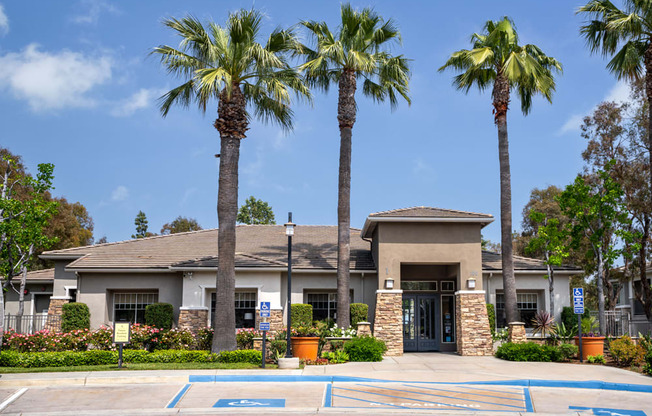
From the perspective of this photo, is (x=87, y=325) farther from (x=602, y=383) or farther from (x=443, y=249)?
(x=602, y=383)

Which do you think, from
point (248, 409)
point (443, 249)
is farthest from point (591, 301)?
point (248, 409)

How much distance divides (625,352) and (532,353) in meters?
2.89

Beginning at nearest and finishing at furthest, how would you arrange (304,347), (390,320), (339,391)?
(339,391), (304,347), (390,320)

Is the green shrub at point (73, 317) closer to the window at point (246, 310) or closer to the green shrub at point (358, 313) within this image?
the window at point (246, 310)

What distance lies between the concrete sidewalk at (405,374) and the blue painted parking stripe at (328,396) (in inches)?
63.8

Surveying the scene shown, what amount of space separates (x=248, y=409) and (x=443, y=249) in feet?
41.7

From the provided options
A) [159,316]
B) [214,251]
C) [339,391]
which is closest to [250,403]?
[339,391]

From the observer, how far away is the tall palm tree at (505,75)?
23250mm

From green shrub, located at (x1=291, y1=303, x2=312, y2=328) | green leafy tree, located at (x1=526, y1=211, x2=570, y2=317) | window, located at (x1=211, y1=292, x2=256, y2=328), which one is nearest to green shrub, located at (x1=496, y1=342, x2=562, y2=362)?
green leafy tree, located at (x1=526, y1=211, x2=570, y2=317)

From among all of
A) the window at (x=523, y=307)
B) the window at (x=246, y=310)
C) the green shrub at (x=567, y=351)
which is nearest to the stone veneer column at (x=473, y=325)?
the green shrub at (x=567, y=351)

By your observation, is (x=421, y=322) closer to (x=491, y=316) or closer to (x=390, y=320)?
(x=390, y=320)

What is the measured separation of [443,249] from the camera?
74.9 feet

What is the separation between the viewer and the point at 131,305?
24531 mm

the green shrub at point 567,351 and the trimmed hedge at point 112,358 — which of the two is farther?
the green shrub at point 567,351
